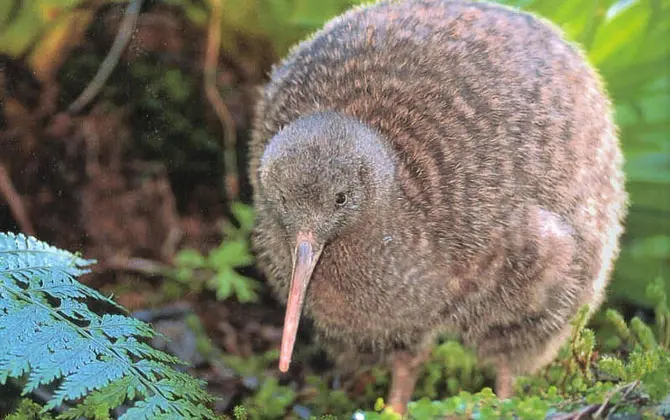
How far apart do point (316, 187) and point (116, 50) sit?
954 millimetres

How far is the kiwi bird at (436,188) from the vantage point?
69.9 inches

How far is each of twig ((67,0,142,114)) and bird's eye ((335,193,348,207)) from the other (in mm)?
959

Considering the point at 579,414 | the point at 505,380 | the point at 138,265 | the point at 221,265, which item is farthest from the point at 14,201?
the point at 579,414

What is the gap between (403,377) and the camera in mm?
2135

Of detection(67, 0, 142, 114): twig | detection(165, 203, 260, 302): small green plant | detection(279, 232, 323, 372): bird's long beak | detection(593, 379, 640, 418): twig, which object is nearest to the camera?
detection(593, 379, 640, 418): twig

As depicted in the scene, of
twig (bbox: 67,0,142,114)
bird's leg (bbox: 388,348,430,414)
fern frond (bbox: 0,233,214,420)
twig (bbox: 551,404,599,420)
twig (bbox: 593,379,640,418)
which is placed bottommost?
bird's leg (bbox: 388,348,430,414)

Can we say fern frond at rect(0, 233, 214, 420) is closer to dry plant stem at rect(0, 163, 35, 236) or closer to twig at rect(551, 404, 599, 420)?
twig at rect(551, 404, 599, 420)

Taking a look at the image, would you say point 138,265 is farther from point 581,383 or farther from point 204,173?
point 581,383

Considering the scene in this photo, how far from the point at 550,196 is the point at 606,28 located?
2.95 feet

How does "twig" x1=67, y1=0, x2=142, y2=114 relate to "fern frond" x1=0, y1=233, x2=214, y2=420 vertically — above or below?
above

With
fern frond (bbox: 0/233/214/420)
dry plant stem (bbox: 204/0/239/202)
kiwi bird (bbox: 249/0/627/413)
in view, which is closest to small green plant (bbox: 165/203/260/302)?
dry plant stem (bbox: 204/0/239/202)

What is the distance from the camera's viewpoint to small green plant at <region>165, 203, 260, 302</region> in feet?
8.00

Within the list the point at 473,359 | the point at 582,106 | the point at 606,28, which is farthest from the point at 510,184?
the point at 606,28

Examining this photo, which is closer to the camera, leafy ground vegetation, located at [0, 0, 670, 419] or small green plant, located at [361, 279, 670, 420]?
small green plant, located at [361, 279, 670, 420]
